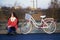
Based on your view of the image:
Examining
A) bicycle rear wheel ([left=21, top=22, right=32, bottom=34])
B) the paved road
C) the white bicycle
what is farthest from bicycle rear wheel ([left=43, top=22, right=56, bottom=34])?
bicycle rear wheel ([left=21, top=22, right=32, bottom=34])

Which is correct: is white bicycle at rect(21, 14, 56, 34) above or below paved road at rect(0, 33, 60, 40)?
above

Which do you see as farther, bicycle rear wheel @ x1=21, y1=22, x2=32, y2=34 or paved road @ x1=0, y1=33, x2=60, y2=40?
bicycle rear wheel @ x1=21, y1=22, x2=32, y2=34

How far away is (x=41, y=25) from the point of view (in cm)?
682

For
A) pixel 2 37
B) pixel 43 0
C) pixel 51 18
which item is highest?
pixel 43 0

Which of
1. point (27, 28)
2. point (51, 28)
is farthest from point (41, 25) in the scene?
point (27, 28)

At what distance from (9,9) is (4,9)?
0.16 m

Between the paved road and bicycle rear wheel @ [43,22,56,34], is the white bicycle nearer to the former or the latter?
bicycle rear wheel @ [43,22,56,34]

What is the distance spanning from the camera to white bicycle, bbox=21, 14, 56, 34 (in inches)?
267

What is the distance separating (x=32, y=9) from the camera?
669cm

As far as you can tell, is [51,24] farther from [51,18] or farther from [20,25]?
[20,25]

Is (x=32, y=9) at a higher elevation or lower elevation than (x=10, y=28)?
higher

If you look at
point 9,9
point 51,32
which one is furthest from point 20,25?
point 51,32

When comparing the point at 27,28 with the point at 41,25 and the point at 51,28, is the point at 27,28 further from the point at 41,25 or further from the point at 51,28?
the point at 51,28

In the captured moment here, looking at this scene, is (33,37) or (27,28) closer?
(33,37)
